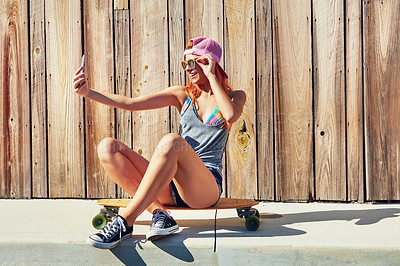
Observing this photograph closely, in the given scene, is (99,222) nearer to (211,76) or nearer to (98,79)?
(211,76)

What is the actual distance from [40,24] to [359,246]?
8.96 ft

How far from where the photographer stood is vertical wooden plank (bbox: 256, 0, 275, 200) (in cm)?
342

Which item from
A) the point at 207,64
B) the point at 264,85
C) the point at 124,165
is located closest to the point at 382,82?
the point at 264,85

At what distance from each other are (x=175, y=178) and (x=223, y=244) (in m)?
0.43

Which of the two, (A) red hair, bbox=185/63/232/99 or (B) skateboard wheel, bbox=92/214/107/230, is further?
(A) red hair, bbox=185/63/232/99

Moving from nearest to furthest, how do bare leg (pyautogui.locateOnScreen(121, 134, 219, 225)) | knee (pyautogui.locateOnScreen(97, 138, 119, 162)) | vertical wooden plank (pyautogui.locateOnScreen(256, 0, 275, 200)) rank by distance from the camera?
bare leg (pyautogui.locateOnScreen(121, 134, 219, 225)) < knee (pyautogui.locateOnScreen(97, 138, 119, 162)) < vertical wooden plank (pyautogui.locateOnScreen(256, 0, 275, 200))

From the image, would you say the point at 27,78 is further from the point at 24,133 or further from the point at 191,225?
the point at 191,225

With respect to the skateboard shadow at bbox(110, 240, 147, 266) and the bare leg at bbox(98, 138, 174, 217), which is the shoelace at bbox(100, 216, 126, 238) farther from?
the bare leg at bbox(98, 138, 174, 217)

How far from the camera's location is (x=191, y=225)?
8.68ft

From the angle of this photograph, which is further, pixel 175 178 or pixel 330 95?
pixel 330 95

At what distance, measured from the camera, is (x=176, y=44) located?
11.4 ft

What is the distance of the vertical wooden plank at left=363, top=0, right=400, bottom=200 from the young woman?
1.18 meters

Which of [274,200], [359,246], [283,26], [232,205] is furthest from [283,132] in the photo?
[359,246]

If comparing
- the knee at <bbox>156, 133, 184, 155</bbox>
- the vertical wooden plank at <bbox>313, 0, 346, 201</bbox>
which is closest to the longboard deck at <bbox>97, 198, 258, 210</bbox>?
the knee at <bbox>156, 133, 184, 155</bbox>
